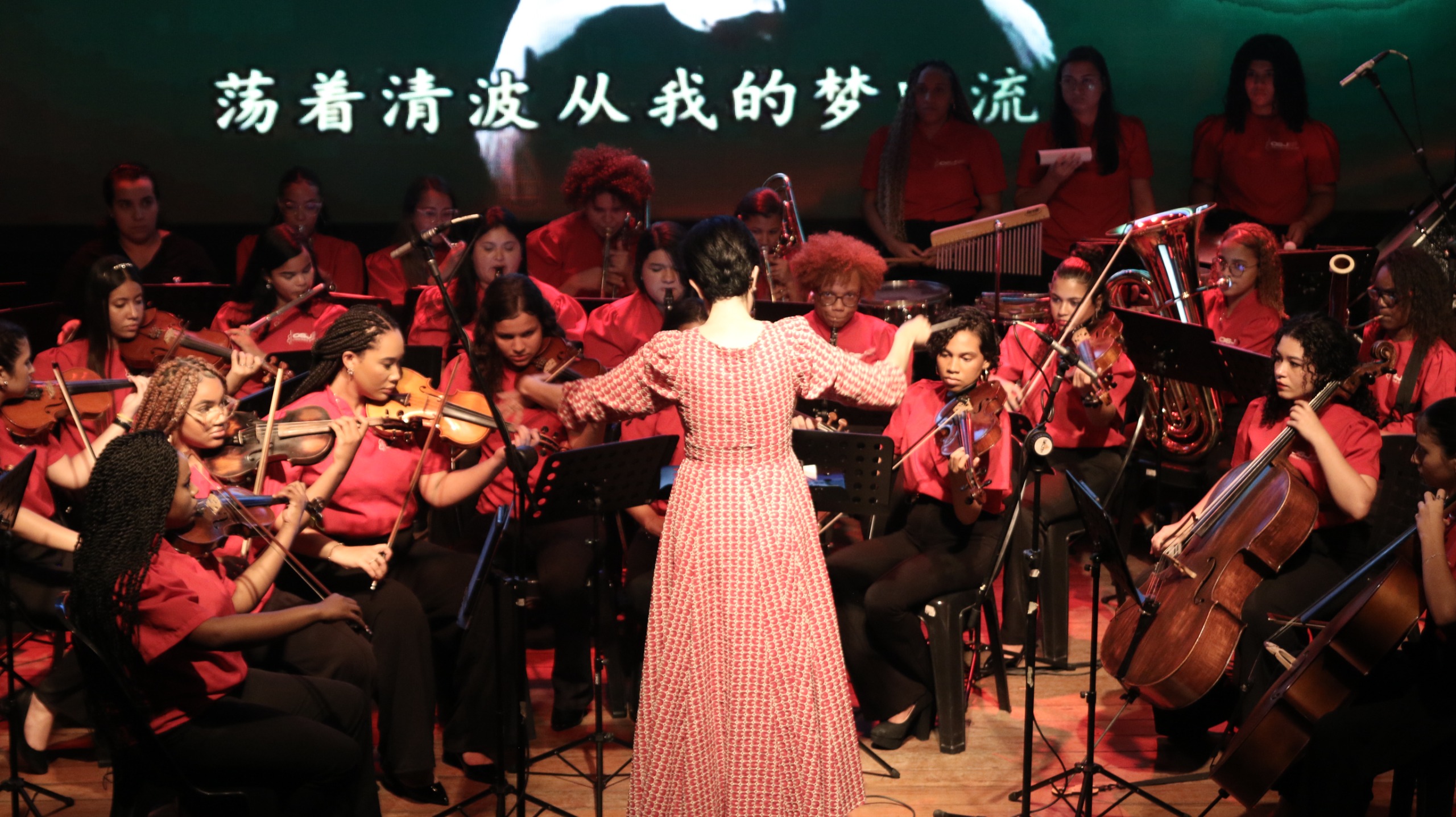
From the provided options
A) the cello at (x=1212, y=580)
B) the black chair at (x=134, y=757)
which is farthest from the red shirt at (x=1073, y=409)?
the black chair at (x=134, y=757)

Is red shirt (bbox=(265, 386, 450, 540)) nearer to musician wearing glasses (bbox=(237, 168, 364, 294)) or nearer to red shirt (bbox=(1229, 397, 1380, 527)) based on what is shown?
musician wearing glasses (bbox=(237, 168, 364, 294))

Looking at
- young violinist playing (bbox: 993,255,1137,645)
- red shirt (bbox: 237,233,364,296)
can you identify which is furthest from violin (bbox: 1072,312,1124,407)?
red shirt (bbox: 237,233,364,296)

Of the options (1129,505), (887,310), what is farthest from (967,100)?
(1129,505)

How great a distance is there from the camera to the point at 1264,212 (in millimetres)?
6824

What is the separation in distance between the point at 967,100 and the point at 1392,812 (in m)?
5.25

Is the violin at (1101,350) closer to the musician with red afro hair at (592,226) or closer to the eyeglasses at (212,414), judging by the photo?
the musician with red afro hair at (592,226)

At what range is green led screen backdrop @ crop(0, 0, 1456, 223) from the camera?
738 cm

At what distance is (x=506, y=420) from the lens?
4230 mm

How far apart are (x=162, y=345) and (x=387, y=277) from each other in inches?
82.3

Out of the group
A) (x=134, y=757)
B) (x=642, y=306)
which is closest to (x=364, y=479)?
(x=134, y=757)

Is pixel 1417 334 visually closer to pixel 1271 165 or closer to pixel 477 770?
pixel 1271 165

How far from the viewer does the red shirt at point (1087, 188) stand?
675cm

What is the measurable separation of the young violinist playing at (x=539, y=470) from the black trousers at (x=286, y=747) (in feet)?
3.41

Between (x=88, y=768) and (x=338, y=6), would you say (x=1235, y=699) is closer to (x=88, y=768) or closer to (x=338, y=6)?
(x=88, y=768)
